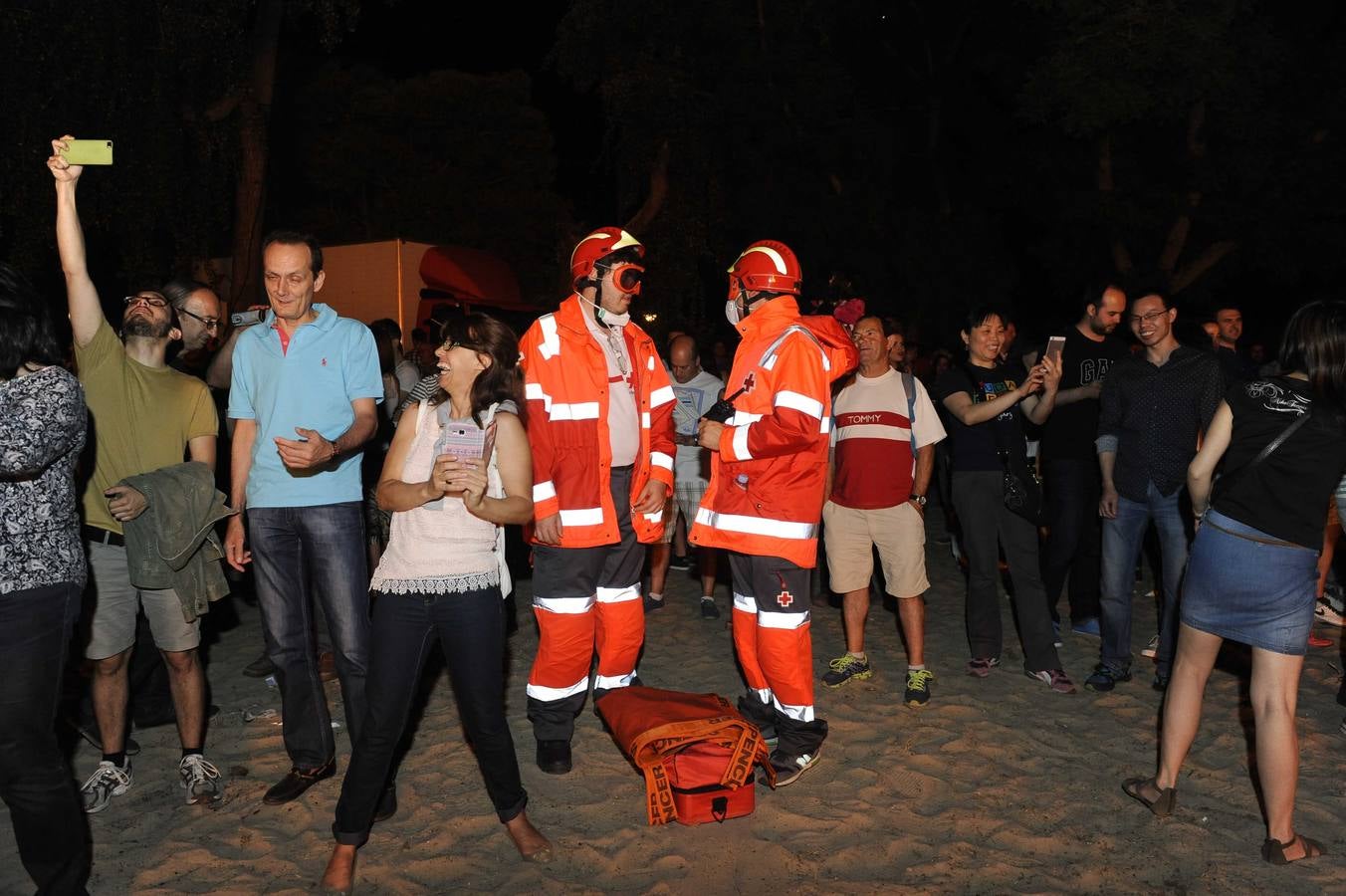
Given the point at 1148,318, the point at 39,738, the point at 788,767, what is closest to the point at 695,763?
the point at 788,767

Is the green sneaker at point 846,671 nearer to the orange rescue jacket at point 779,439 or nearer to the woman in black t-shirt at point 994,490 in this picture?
the woman in black t-shirt at point 994,490

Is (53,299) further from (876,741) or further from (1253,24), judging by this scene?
(1253,24)

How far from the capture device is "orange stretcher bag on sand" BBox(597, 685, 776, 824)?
4133mm

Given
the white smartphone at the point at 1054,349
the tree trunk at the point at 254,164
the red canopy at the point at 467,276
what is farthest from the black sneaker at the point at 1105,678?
the red canopy at the point at 467,276

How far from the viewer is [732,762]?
416 cm

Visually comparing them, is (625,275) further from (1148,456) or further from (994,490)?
(1148,456)

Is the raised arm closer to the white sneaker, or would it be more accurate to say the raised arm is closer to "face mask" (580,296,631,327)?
"face mask" (580,296,631,327)

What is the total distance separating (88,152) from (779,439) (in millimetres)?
2802

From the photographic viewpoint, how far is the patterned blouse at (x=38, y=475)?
10.0 ft

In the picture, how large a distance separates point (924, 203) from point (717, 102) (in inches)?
349

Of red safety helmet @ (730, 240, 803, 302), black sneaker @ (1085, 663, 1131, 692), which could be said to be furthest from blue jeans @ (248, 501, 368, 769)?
black sneaker @ (1085, 663, 1131, 692)

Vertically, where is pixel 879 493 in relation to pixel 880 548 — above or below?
above

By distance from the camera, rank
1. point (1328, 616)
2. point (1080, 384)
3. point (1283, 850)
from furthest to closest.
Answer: point (1328, 616)
point (1080, 384)
point (1283, 850)

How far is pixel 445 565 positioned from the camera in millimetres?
3475
